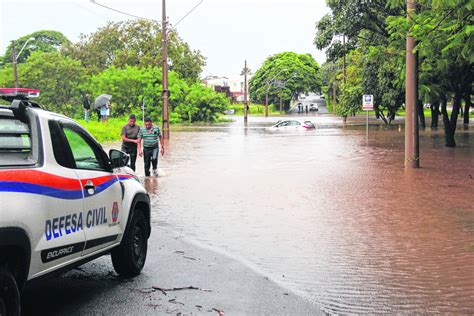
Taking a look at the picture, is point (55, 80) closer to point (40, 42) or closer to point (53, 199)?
point (40, 42)

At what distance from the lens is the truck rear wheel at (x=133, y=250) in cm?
641

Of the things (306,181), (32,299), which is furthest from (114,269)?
(306,181)

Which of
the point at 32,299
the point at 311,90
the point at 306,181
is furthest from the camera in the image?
the point at 311,90

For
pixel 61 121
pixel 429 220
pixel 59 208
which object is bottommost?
pixel 429 220

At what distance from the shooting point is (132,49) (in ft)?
250

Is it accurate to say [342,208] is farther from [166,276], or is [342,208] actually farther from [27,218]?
[27,218]

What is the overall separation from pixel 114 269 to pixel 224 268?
127 cm

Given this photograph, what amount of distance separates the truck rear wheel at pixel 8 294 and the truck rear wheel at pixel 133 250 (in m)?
2.13

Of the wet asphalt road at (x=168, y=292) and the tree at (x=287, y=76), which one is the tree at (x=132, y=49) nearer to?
the tree at (x=287, y=76)

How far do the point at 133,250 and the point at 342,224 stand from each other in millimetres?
4326

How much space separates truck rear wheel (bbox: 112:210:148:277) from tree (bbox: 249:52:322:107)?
103 m

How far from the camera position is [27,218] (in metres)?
4.34

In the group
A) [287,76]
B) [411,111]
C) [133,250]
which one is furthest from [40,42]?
[133,250]

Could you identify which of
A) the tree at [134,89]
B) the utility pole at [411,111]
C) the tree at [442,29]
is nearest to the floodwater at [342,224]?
the utility pole at [411,111]
